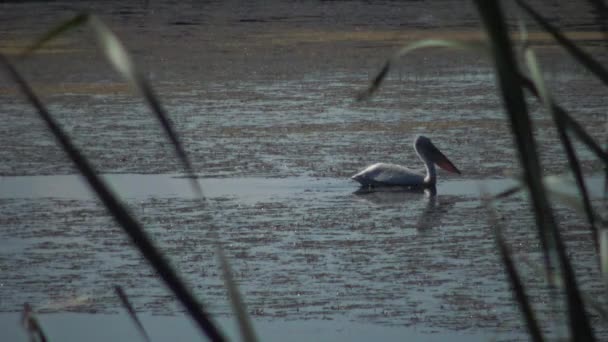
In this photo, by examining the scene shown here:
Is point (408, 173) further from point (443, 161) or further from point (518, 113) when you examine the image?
point (518, 113)

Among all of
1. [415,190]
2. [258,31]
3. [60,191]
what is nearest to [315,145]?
[415,190]

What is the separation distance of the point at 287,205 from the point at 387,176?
69 centimetres

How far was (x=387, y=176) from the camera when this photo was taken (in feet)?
19.5

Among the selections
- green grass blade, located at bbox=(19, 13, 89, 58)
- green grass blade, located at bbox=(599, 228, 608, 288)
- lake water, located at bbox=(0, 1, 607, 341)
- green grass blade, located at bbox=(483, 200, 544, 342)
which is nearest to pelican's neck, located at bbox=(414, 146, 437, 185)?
lake water, located at bbox=(0, 1, 607, 341)

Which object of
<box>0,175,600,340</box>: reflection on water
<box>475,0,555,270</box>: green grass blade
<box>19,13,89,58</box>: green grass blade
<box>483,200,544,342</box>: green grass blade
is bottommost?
<box>483,200,544,342</box>: green grass blade

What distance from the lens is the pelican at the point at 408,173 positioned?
5922 mm

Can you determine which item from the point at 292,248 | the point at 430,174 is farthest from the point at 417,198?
the point at 292,248

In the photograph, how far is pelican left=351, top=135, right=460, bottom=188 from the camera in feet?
19.4

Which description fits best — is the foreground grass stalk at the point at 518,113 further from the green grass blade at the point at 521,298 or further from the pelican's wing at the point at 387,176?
the pelican's wing at the point at 387,176

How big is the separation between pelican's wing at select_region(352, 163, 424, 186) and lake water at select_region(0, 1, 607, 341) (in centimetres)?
8

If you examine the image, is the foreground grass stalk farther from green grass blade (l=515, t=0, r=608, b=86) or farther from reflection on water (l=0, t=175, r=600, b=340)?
reflection on water (l=0, t=175, r=600, b=340)

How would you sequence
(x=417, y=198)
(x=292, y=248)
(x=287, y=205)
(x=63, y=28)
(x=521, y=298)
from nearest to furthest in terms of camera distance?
(x=63, y=28) < (x=521, y=298) < (x=292, y=248) < (x=287, y=205) < (x=417, y=198)

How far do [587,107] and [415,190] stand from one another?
284cm

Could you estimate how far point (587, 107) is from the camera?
848cm
